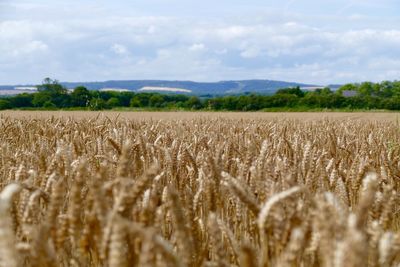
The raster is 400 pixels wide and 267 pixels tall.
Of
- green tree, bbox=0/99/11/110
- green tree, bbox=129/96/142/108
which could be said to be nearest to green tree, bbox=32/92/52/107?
green tree, bbox=0/99/11/110

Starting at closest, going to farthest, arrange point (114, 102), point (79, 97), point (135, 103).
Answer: point (79, 97) < point (114, 102) < point (135, 103)

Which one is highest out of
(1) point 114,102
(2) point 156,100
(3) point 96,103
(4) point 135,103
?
(3) point 96,103

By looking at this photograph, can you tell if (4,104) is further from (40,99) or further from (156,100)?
(156,100)

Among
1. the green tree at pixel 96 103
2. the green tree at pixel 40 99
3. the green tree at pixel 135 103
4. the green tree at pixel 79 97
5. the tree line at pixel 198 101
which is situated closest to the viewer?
the green tree at pixel 96 103

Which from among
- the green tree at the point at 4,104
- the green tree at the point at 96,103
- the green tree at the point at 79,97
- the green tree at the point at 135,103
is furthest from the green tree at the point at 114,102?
the green tree at the point at 96,103

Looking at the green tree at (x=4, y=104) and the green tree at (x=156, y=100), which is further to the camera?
the green tree at (x=156, y=100)

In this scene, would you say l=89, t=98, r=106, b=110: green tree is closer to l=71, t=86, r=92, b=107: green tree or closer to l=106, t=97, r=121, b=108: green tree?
l=71, t=86, r=92, b=107: green tree

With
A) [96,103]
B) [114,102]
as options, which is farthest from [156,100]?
[96,103]

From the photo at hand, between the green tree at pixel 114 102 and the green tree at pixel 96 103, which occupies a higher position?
the green tree at pixel 96 103

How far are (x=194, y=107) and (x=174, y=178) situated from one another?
146ft

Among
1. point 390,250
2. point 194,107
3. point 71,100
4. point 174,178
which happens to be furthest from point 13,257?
point 71,100

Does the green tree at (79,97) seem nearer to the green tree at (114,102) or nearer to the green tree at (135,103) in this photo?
the green tree at (114,102)

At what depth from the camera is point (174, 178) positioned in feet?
9.36

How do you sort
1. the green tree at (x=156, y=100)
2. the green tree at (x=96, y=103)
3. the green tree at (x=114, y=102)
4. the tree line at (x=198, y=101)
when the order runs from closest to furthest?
1. the green tree at (x=96, y=103)
2. the tree line at (x=198, y=101)
3. the green tree at (x=114, y=102)
4. the green tree at (x=156, y=100)
